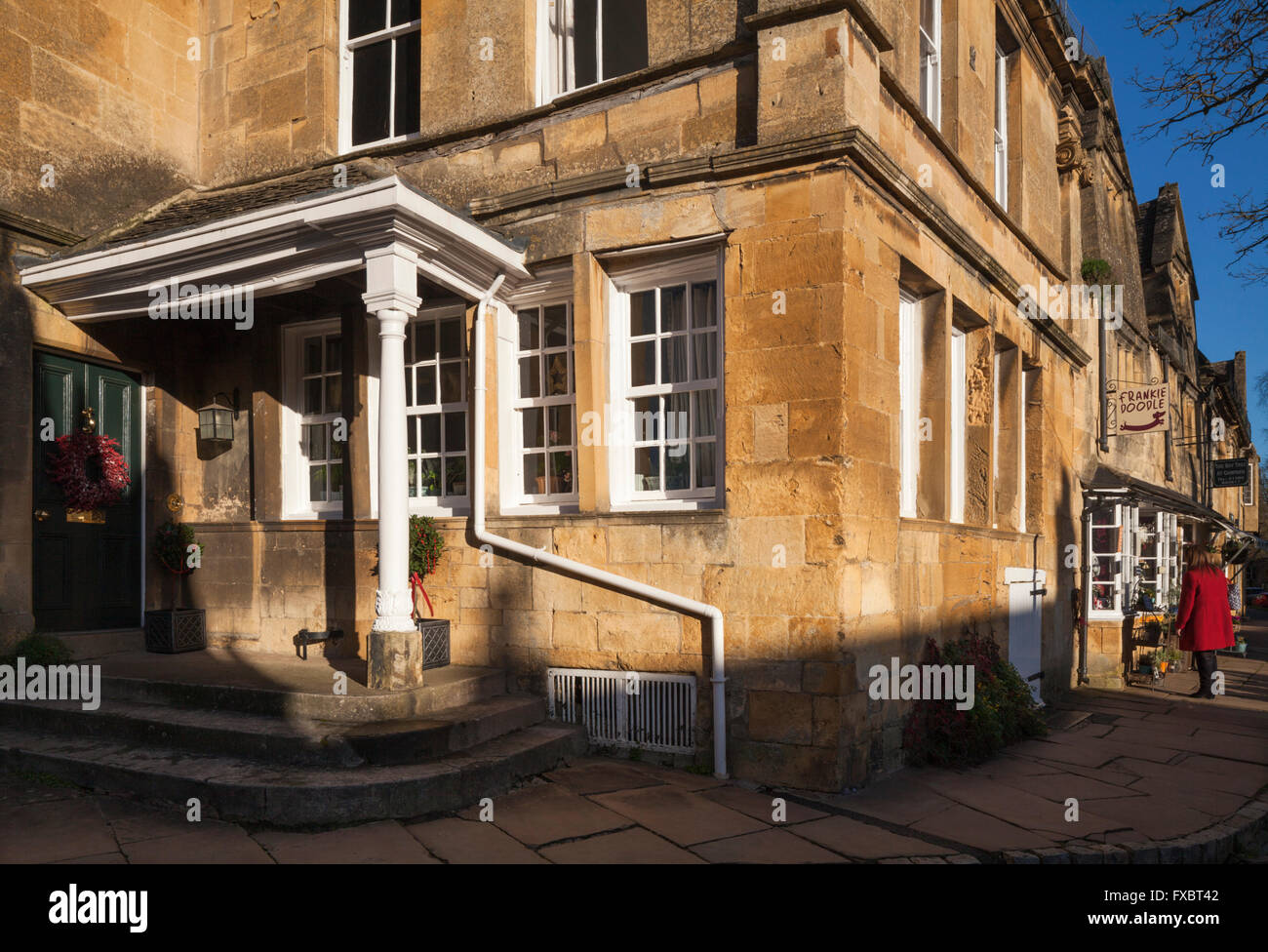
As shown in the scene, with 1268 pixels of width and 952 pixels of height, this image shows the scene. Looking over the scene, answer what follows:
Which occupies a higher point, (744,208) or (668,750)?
(744,208)

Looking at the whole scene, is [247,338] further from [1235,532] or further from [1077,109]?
[1235,532]

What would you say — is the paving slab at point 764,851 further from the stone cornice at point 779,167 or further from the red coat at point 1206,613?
the red coat at point 1206,613

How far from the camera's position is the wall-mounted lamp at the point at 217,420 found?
862cm

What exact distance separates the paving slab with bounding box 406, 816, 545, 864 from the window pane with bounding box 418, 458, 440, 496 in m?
3.54

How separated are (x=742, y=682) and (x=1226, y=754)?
4593 millimetres

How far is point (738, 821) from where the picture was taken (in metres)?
5.41

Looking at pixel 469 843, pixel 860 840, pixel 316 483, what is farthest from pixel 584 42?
pixel 860 840

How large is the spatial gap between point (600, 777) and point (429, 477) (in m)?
3.21

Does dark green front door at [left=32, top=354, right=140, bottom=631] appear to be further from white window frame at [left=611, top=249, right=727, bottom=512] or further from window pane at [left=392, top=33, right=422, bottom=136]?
white window frame at [left=611, top=249, right=727, bottom=512]

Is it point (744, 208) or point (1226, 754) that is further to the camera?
point (1226, 754)

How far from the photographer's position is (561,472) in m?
7.67

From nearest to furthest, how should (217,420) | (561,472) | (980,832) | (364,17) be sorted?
(980,832) < (561,472) < (217,420) < (364,17)

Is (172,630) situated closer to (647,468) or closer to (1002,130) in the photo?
(647,468)

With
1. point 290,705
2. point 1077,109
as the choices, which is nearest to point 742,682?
point 290,705
